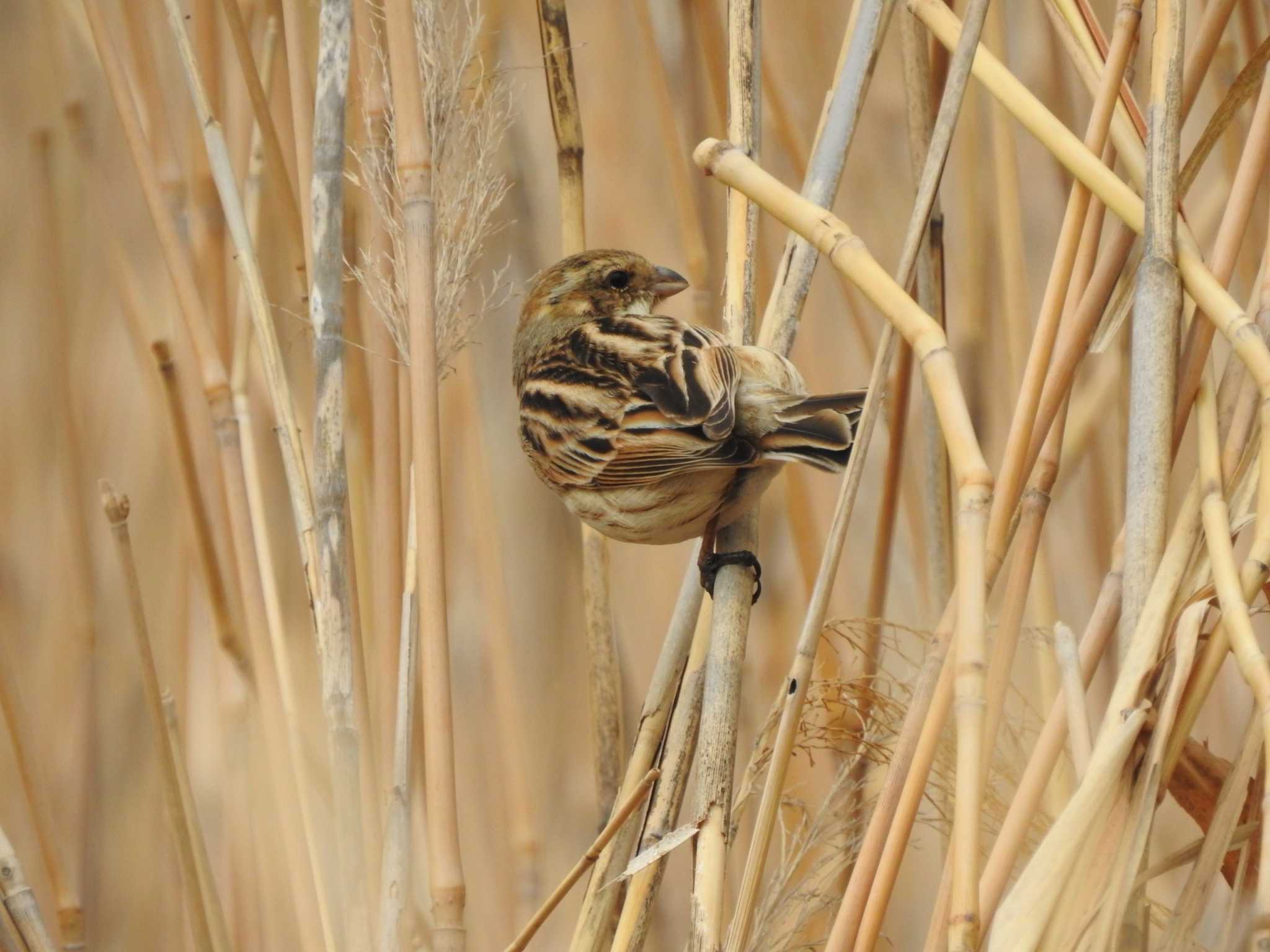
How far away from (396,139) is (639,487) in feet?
1.73

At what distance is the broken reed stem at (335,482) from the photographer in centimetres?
133

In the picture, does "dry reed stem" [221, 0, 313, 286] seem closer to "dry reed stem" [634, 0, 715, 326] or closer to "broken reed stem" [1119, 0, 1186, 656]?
"dry reed stem" [634, 0, 715, 326]

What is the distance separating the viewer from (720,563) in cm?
138

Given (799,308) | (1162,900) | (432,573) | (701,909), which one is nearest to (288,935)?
(432,573)

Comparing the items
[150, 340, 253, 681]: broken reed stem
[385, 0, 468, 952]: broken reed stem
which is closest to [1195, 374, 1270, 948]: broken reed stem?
[385, 0, 468, 952]: broken reed stem

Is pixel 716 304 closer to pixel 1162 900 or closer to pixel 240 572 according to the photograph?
pixel 240 572

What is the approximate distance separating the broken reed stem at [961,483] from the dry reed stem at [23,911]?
0.96 m

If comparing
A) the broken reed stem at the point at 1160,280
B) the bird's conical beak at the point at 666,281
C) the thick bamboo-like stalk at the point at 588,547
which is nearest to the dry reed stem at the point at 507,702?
the thick bamboo-like stalk at the point at 588,547

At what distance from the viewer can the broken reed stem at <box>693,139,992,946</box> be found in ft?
2.58

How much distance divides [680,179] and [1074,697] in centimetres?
123

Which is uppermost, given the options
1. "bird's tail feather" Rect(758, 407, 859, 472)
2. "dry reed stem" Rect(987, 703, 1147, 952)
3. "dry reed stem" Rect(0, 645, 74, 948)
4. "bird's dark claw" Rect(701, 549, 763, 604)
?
"bird's tail feather" Rect(758, 407, 859, 472)

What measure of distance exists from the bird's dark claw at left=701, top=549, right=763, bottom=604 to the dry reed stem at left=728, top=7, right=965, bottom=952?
0.35 m

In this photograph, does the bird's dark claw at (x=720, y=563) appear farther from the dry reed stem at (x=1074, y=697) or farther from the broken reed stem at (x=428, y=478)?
the dry reed stem at (x=1074, y=697)

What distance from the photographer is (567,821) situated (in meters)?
2.12
